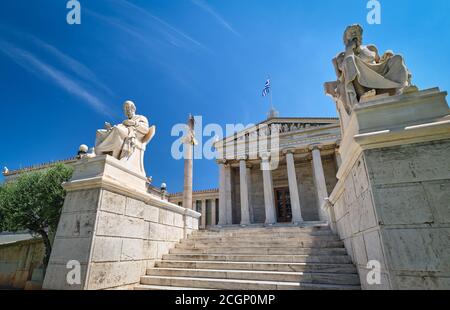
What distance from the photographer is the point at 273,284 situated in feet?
13.6

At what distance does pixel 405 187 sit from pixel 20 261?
2126cm

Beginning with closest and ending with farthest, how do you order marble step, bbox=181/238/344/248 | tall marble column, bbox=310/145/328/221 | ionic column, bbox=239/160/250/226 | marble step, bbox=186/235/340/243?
marble step, bbox=181/238/344/248 → marble step, bbox=186/235/340/243 → tall marble column, bbox=310/145/328/221 → ionic column, bbox=239/160/250/226

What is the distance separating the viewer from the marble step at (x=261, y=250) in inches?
196

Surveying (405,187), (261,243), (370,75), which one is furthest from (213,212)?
(405,187)

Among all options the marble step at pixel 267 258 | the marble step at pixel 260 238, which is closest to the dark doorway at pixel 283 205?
the marble step at pixel 260 238

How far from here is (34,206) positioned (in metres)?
14.7

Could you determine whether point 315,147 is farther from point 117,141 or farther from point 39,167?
point 39,167

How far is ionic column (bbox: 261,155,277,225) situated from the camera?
53.6ft

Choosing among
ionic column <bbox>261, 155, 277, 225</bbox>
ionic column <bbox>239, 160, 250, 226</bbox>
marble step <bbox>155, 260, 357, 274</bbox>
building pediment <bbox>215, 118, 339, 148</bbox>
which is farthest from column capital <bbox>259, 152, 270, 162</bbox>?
marble step <bbox>155, 260, 357, 274</bbox>

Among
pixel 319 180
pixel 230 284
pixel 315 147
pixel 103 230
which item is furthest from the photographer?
pixel 315 147

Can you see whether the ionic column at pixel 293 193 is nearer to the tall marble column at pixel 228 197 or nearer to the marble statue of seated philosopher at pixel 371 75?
the tall marble column at pixel 228 197

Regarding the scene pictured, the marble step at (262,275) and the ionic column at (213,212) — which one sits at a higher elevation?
the ionic column at (213,212)

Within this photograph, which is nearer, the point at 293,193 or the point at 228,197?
the point at 293,193

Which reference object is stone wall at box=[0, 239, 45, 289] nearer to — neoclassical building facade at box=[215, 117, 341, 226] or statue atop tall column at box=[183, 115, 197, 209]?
statue atop tall column at box=[183, 115, 197, 209]
